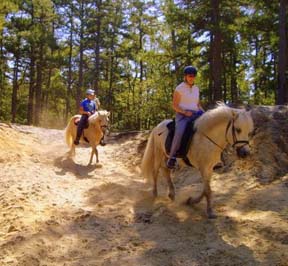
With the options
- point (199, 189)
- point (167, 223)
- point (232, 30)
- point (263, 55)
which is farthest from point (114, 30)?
point (167, 223)

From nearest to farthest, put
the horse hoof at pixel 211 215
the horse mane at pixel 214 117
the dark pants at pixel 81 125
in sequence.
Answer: the horse hoof at pixel 211 215 < the horse mane at pixel 214 117 < the dark pants at pixel 81 125

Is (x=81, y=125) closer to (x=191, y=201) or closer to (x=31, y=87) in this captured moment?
(x=191, y=201)

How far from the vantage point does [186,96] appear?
748cm

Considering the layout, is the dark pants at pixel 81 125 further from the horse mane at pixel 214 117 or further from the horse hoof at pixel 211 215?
the horse hoof at pixel 211 215

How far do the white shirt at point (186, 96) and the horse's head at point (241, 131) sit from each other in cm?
112

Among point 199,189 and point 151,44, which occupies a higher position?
point 151,44

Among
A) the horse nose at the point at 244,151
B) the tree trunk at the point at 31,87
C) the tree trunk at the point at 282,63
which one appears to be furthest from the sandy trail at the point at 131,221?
the tree trunk at the point at 31,87

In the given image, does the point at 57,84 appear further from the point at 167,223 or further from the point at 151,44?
the point at 167,223

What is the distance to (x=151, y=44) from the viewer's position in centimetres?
3488

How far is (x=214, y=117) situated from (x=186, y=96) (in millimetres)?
808

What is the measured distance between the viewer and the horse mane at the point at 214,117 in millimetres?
6786

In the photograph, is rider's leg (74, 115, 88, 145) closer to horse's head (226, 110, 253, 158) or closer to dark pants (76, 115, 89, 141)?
dark pants (76, 115, 89, 141)

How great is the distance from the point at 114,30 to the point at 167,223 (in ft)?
87.5

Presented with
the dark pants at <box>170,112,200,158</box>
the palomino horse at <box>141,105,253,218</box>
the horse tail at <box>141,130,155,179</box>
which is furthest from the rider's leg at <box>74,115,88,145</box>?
the palomino horse at <box>141,105,253,218</box>
